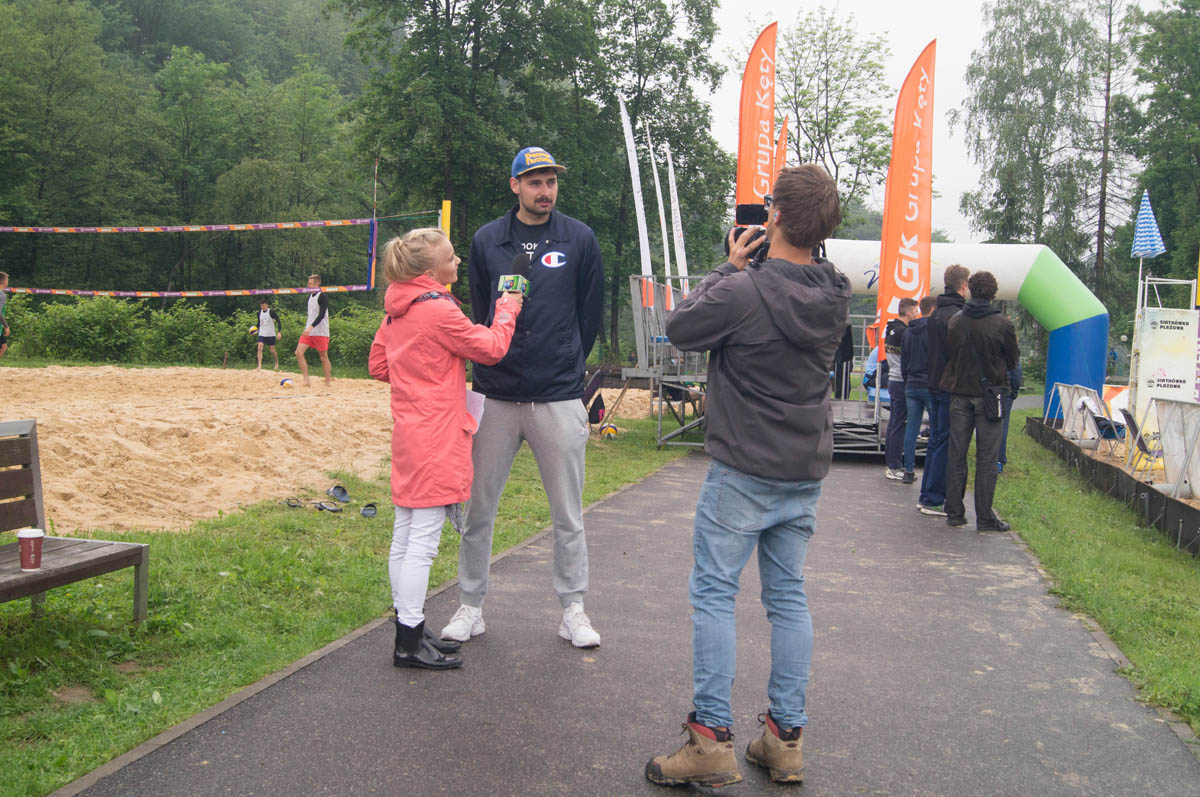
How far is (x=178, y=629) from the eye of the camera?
4.52 meters

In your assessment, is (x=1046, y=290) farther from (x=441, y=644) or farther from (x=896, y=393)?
(x=441, y=644)

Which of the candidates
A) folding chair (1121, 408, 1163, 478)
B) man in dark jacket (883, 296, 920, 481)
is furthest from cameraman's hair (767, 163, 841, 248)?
man in dark jacket (883, 296, 920, 481)

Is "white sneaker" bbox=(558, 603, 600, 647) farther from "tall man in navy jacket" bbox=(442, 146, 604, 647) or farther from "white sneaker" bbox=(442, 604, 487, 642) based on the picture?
"white sneaker" bbox=(442, 604, 487, 642)

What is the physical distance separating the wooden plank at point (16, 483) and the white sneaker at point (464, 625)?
191 centimetres

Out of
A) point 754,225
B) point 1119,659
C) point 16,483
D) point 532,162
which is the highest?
point 532,162

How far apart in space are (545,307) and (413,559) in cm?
124

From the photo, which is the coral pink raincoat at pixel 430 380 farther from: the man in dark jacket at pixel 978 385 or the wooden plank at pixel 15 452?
the man in dark jacket at pixel 978 385

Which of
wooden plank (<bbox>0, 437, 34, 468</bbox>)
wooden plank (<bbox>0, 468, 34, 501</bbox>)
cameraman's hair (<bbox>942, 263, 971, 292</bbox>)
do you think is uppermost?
cameraman's hair (<bbox>942, 263, 971, 292</bbox>)

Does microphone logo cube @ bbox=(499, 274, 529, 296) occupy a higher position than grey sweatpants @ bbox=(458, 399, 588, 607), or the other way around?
microphone logo cube @ bbox=(499, 274, 529, 296)

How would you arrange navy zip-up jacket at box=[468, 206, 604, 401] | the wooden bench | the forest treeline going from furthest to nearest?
the forest treeline → navy zip-up jacket at box=[468, 206, 604, 401] → the wooden bench

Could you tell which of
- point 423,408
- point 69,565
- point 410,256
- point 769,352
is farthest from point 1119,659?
point 69,565

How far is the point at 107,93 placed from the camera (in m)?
50.8

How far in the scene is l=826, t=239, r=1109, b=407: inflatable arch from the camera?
56.6ft

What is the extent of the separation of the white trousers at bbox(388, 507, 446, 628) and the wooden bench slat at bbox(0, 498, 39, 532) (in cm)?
159
